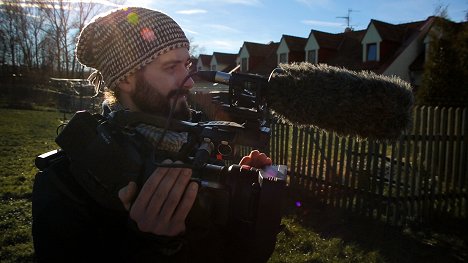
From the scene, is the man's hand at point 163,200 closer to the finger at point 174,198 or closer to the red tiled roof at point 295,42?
the finger at point 174,198

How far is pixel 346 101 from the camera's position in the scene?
1.22m

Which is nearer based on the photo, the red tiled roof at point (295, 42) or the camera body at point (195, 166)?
the camera body at point (195, 166)

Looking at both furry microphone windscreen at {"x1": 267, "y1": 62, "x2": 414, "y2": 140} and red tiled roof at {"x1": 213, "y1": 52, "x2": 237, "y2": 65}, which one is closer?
furry microphone windscreen at {"x1": 267, "y1": 62, "x2": 414, "y2": 140}

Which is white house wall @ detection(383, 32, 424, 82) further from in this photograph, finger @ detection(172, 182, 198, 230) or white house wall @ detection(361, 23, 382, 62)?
finger @ detection(172, 182, 198, 230)

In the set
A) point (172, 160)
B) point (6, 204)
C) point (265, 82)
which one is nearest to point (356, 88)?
point (265, 82)

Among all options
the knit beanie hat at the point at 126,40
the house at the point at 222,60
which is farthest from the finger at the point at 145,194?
the house at the point at 222,60

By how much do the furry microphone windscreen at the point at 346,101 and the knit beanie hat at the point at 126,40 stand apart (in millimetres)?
792

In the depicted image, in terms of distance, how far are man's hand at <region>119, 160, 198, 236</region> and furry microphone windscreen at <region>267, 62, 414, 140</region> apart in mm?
459

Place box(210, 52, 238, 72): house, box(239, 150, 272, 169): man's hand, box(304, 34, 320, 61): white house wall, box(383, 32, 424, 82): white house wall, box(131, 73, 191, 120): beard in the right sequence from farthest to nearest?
box(210, 52, 238, 72): house, box(304, 34, 320, 61): white house wall, box(383, 32, 424, 82): white house wall, box(131, 73, 191, 120): beard, box(239, 150, 272, 169): man's hand

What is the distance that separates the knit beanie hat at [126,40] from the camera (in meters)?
1.81

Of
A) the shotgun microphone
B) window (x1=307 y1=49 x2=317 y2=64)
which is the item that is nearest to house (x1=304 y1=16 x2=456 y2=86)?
window (x1=307 y1=49 x2=317 y2=64)

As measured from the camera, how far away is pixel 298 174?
6895 mm

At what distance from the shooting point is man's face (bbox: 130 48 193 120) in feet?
5.75

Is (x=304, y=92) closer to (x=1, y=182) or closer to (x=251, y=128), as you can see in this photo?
(x=251, y=128)
